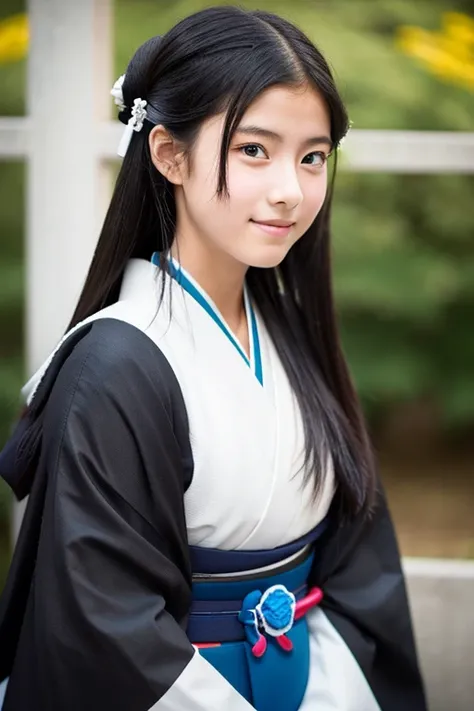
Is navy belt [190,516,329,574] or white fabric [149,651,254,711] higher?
navy belt [190,516,329,574]

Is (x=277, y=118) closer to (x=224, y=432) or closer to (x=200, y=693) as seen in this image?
(x=224, y=432)

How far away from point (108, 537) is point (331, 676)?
536 mm

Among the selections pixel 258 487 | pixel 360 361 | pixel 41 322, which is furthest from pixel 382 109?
pixel 258 487

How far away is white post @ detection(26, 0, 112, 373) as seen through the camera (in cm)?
221

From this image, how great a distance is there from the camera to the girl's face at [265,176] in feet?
4.43

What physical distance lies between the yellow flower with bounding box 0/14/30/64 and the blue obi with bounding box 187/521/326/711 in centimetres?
173

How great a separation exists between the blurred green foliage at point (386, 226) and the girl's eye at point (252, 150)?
151cm

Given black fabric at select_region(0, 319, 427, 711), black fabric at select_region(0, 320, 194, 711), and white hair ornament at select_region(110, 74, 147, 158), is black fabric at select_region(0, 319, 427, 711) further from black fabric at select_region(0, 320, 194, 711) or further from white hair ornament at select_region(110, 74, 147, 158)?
white hair ornament at select_region(110, 74, 147, 158)

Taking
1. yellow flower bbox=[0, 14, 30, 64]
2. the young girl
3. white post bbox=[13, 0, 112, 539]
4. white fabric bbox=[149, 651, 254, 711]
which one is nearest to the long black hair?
the young girl

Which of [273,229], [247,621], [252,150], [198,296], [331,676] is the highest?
[252,150]

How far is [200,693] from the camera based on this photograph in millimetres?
1308

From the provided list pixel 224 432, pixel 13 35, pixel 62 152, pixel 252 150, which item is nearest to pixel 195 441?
pixel 224 432

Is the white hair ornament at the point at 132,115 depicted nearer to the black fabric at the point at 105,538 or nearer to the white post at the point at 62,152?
the black fabric at the point at 105,538

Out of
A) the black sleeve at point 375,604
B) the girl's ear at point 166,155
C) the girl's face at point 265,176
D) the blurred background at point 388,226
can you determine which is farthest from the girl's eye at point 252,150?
the blurred background at point 388,226
